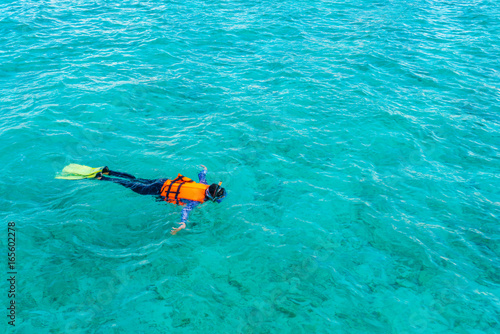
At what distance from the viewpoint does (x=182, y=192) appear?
11.2 metres

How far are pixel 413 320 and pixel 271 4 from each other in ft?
76.5

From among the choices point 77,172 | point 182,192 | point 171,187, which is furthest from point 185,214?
point 77,172

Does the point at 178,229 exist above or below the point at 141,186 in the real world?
below

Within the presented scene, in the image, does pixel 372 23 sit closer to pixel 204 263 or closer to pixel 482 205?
pixel 482 205

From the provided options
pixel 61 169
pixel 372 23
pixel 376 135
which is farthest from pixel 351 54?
pixel 61 169

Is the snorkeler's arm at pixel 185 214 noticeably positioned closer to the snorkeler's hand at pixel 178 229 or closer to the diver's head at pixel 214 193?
the snorkeler's hand at pixel 178 229

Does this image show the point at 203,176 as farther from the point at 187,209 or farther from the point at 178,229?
the point at 178,229

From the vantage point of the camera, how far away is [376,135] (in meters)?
15.0

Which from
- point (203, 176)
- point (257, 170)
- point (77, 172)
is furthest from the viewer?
point (257, 170)

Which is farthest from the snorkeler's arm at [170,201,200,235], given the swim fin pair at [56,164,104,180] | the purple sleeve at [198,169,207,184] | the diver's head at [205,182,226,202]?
the swim fin pair at [56,164,104,180]

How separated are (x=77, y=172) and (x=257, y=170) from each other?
20.1ft

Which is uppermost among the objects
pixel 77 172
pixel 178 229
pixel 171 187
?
pixel 171 187

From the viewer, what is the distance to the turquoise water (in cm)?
927

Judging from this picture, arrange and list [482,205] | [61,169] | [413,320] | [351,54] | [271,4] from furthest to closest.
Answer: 1. [271,4]
2. [351,54]
3. [61,169]
4. [482,205]
5. [413,320]
